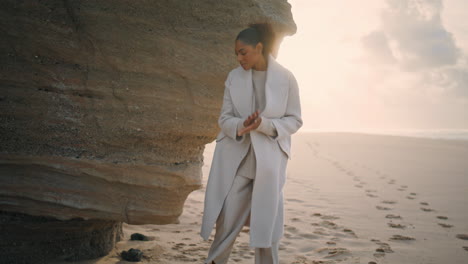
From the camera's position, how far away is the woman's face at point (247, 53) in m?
2.89

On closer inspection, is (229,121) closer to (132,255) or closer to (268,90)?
(268,90)

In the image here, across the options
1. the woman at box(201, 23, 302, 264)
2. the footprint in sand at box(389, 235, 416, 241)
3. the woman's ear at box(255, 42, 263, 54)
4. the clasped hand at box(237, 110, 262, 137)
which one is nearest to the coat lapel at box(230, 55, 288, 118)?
the woman at box(201, 23, 302, 264)

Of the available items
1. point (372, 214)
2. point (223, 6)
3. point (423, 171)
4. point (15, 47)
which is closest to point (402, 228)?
point (372, 214)

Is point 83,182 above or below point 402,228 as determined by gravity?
above

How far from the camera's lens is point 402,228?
5.61 m

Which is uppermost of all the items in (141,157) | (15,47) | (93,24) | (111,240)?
(93,24)

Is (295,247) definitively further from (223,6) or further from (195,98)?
(223,6)

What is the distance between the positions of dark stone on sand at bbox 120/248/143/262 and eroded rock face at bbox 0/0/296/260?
508mm

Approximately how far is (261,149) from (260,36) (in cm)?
94

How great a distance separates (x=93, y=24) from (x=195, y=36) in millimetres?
820

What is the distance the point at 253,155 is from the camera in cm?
296

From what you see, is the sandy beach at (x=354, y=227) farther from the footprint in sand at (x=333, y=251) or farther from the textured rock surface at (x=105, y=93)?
the textured rock surface at (x=105, y=93)

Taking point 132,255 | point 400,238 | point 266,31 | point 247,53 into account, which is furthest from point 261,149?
point 400,238

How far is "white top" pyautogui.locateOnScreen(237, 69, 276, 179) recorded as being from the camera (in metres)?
2.81
